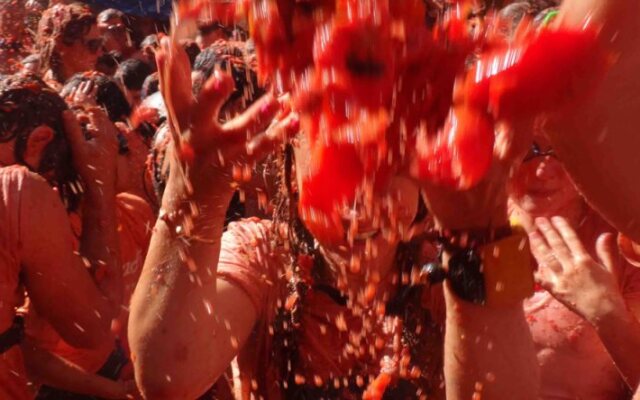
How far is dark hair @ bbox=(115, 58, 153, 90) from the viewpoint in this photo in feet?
19.3

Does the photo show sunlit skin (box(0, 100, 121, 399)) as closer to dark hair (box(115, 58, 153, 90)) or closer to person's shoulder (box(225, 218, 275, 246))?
person's shoulder (box(225, 218, 275, 246))

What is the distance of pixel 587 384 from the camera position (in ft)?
8.39

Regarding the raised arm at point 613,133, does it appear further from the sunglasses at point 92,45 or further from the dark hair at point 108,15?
the dark hair at point 108,15

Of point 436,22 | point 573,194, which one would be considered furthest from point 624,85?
point 573,194

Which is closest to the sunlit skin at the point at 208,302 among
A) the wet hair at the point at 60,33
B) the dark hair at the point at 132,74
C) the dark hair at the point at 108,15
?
the dark hair at the point at 132,74

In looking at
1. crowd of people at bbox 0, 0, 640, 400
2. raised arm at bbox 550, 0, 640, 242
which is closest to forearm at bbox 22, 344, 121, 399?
crowd of people at bbox 0, 0, 640, 400

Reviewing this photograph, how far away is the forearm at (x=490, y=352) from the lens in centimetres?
184

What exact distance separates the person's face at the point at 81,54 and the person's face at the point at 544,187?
13.4 feet

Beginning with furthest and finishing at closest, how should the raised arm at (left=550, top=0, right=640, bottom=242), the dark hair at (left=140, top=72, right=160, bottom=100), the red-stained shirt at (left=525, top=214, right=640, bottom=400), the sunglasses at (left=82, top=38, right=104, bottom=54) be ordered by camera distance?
1. the sunglasses at (left=82, top=38, right=104, bottom=54)
2. the dark hair at (left=140, top=72, right=160, bottom=100)
3. the red-stained shirt at (left=525, top=214, right=640, bottom=400)
4. the raised arm at (left=550, top=0, right=640, bottom=242)

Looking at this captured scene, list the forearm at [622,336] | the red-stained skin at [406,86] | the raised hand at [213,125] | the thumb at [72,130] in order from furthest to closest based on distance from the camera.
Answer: the thumb at [72,130], the forearm at [622,336], the raised hand at [213,125], the red-stained skin at [406,86]

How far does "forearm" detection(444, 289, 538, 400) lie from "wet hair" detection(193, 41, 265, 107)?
2.51ft

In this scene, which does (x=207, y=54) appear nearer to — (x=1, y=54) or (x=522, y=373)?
(x=522, y=373)

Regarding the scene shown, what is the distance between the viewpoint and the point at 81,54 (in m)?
5.94

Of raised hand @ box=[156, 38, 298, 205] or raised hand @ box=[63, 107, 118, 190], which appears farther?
raised hand @ box=[63, 107, 118, 190]
